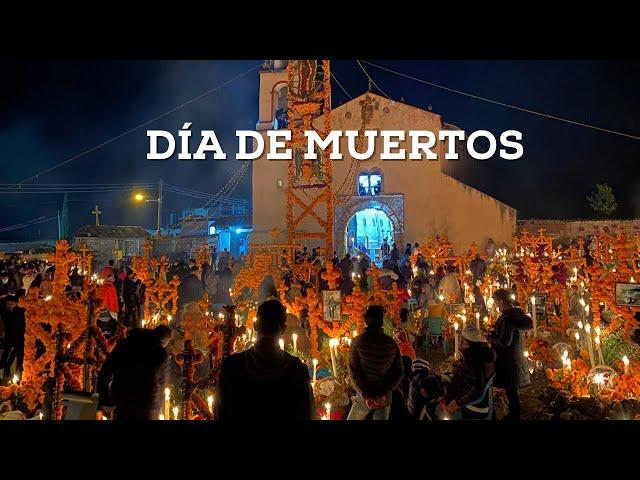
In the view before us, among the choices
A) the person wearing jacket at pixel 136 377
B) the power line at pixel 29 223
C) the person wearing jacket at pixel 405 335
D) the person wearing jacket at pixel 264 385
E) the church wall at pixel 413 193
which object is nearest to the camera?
the person wearing jacket at pixel 264 385

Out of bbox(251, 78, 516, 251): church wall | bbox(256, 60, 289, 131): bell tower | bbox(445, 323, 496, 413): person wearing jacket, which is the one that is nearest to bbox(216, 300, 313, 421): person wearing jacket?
bbox(445, 323, 496, 413): person wearing jacket

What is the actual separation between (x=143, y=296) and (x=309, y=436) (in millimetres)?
9510

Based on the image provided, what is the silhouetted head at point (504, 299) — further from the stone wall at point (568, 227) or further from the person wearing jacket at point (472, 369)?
the stone wall at point (568, 227)

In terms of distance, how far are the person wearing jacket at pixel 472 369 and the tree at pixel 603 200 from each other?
29134 mm

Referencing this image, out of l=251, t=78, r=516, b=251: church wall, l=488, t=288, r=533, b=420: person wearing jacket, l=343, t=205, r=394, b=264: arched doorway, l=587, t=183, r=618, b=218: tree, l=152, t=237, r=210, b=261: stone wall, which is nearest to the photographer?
l=488, t=288, r=533, b=420: person wearing jacket

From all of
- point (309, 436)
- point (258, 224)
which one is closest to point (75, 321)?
point (309, 436)

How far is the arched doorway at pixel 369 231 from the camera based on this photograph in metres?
24.4

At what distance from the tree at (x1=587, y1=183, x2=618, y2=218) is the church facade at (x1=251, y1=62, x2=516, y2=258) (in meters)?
10.6

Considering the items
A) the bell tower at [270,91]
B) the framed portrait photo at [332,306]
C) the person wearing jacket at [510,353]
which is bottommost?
the person wearing jacket at [510,353]

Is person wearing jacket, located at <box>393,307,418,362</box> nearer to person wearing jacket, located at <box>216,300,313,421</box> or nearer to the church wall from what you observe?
person wearing jacket, located at <box>216,300,313,421</box>

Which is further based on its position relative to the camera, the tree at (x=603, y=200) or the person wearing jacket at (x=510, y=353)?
the tree at (x=603, y=200)

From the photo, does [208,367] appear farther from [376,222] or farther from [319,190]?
[376,222]

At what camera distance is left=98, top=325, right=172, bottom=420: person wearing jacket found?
12.0 ft

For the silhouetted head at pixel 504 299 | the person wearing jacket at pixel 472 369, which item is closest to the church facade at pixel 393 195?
the silhouetted head at pixel 504 299
